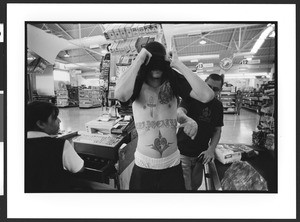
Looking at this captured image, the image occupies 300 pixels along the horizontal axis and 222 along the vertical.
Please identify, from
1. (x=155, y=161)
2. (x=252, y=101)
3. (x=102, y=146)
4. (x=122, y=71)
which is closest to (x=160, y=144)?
(x=155, y=161)

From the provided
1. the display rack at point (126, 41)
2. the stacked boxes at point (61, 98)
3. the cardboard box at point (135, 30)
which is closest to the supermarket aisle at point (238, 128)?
the display rack at point (126, 41)

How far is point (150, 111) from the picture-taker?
448 centimetres

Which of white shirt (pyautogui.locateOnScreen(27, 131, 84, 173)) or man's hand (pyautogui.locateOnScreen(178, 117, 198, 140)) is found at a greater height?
man's hand (pyautogui.locateOnScreen(178, 117, 198, 140))

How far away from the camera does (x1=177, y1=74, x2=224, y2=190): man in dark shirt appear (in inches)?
177

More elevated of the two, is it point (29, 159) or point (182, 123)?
point (182, 123)

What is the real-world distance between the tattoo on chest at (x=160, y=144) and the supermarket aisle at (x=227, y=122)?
52 cm

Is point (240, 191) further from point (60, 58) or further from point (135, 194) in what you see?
point (60, 58)

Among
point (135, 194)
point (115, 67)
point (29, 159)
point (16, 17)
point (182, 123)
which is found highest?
point (16, 17)

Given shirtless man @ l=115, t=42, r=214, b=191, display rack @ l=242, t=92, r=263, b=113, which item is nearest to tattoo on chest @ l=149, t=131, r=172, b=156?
shirtless man @ l=115, t=42, r=214, b=191

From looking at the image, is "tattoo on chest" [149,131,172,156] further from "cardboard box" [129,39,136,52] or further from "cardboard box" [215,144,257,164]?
"cardboard box" [129,39,136,52]

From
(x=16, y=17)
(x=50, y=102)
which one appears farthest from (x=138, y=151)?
(x=16, y=17)

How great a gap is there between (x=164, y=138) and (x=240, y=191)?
894 millimetres

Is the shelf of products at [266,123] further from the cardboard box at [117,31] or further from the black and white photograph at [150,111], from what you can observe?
the cardboard box at [117,31]

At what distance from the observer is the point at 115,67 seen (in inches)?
181
